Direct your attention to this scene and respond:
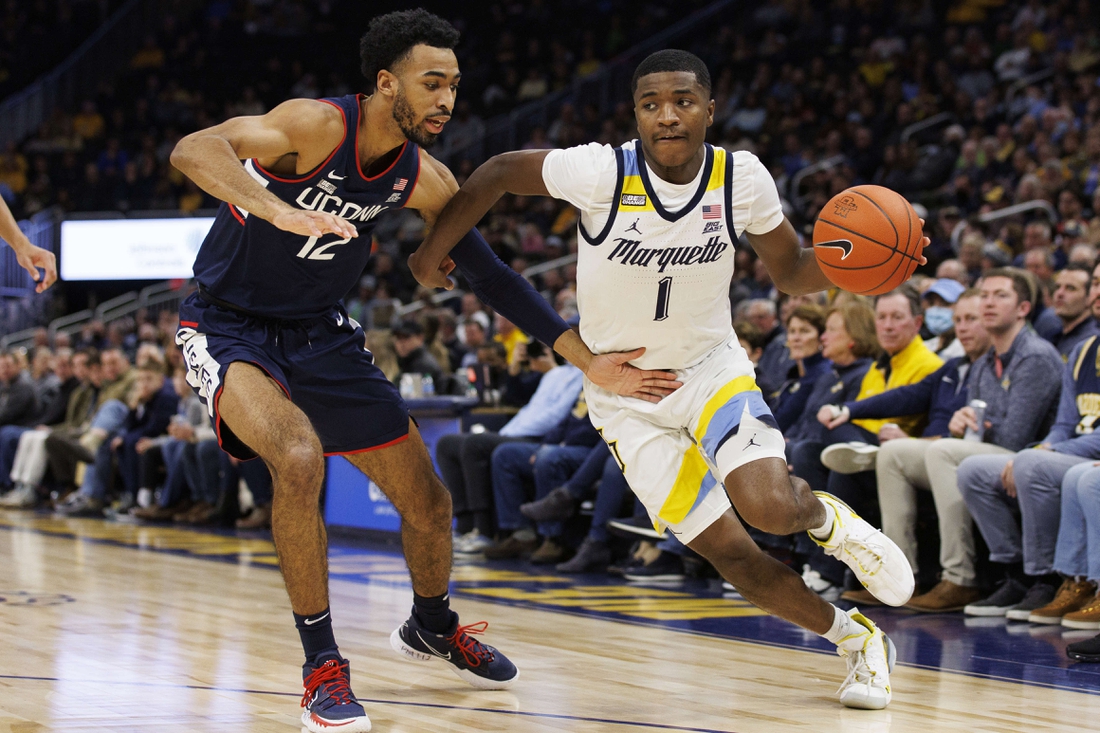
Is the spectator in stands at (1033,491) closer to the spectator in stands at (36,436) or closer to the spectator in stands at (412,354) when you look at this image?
the spectator in stands at (412,354)

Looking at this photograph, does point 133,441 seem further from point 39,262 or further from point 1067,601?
point 1067,601

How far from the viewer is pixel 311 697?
3246 mm

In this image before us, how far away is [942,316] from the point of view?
739 cm

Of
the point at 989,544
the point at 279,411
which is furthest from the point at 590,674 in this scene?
the point at 989,544

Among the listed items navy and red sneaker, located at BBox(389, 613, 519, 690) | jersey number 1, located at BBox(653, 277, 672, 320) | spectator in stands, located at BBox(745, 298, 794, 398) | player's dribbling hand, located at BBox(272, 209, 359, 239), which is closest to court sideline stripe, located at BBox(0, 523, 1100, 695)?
navy and red sneaker, located at BBox(389, 613, 519, 690)

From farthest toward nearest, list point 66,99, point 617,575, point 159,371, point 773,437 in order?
point 66,99
point 159,371
point 617,575
point 773,437

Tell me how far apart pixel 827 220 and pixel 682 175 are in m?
0.46

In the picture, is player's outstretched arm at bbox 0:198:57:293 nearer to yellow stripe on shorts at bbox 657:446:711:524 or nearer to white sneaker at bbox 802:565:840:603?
yellow stripe on shorts at bbox 657:446:711:524

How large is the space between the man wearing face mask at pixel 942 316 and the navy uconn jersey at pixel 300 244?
13.6ft

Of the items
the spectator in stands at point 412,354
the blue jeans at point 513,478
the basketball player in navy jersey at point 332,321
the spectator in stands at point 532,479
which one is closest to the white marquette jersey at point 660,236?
the basketball player in navy jersey at point 332,321

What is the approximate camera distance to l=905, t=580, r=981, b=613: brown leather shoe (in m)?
5.71

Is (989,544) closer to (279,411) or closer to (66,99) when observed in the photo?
(279,411)

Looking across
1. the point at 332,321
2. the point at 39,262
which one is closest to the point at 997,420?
the point at 332,321

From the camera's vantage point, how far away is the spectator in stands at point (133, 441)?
10.8 metres
